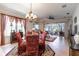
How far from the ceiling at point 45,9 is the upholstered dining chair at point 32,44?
423 millimetres

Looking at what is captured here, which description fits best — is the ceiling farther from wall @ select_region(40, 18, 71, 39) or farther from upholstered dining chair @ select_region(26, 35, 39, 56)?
upholstered dining chair @ select_region(26, 35, 39, 56)

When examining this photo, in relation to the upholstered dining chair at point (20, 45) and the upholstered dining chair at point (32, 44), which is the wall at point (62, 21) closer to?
the upholstered dining chair at point (32, 44)

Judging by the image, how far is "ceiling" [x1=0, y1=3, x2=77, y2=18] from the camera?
2039 millimetres

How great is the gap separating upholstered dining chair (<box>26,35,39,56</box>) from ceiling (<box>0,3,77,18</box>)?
1.39ft

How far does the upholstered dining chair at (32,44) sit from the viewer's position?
2164 mm

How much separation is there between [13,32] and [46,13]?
0.70m

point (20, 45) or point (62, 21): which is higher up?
point (62, 21)

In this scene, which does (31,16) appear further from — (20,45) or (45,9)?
(20,45)

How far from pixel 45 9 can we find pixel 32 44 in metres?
0.71

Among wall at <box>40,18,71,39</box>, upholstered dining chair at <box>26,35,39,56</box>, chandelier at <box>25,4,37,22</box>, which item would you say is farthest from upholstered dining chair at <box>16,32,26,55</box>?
wall at <box>40,18,71,39</box>

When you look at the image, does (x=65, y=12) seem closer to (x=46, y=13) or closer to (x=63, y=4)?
(x=63, y=4)

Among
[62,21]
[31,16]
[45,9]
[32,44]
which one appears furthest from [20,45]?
[62,21]

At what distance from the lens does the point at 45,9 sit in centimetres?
213

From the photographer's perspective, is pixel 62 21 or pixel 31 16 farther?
pixel 62 21
